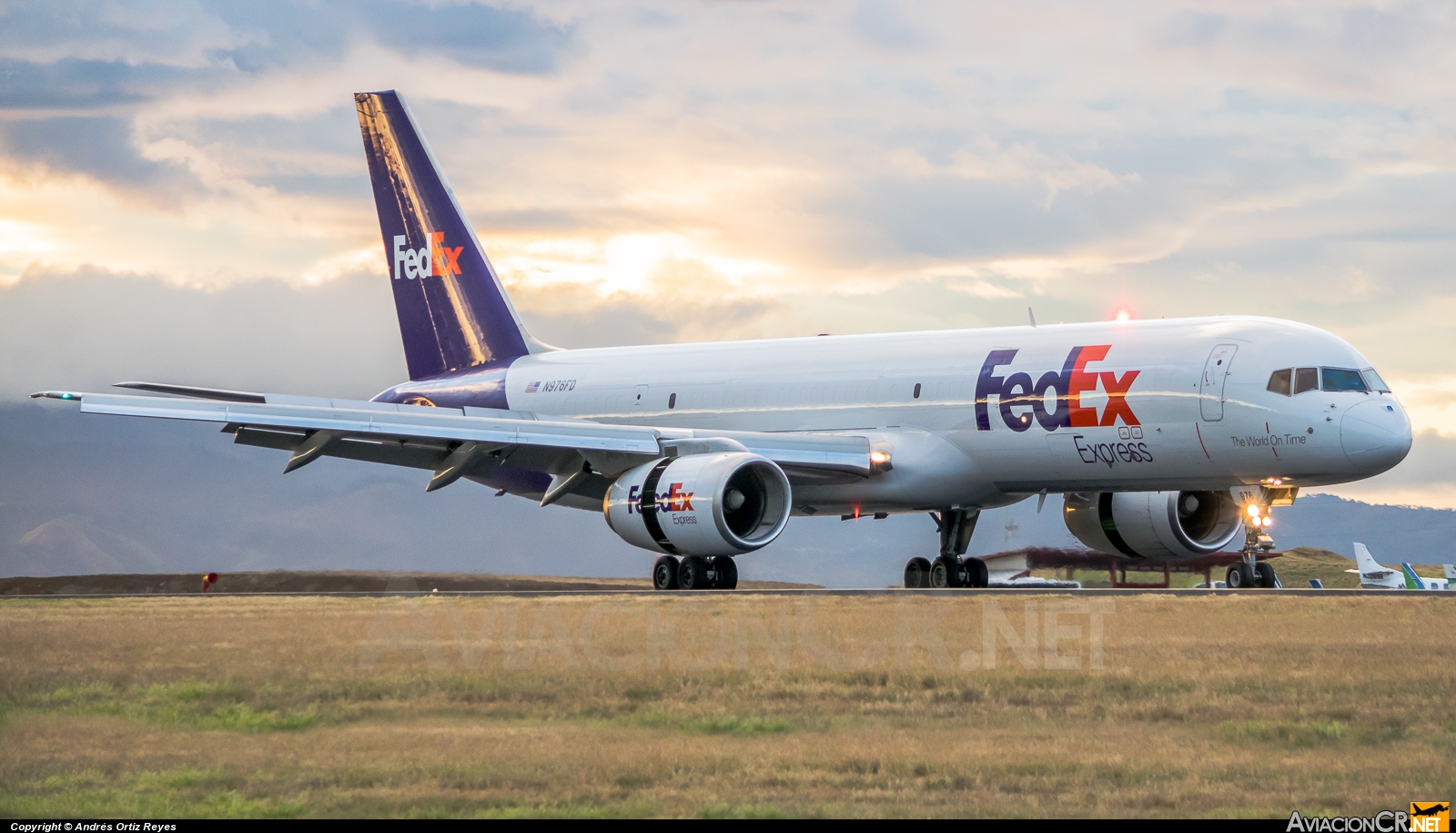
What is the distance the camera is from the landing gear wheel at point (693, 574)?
2392cm

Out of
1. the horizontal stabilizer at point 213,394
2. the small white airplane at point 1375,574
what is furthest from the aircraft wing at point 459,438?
the small white airplane at point 1375,574

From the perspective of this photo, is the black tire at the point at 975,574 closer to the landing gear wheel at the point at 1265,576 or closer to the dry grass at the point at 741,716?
the landing gear wheel at the point at 1265,576

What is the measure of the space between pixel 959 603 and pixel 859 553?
130 m

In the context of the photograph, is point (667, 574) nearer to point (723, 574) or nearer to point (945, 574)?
point (723, 574)

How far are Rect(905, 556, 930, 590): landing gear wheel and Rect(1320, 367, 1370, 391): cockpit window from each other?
7638 millimetres

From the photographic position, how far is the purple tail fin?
3316 cm

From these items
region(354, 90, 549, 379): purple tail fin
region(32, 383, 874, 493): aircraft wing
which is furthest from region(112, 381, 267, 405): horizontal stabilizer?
region(354, 90, 549, 379): purple tail fin

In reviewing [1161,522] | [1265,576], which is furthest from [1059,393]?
[1161,522]

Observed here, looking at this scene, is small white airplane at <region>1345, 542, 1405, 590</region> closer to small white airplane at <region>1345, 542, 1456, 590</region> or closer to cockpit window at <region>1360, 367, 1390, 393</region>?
small white airplane at <region>1345, 542, 1456, 590</region>

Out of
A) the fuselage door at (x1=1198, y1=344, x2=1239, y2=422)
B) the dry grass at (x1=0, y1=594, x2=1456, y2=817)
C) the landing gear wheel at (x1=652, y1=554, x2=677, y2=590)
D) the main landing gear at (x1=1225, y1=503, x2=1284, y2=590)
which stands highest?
the fuselage door at (x1=1198, y1=344, x2=1239, y2=422)

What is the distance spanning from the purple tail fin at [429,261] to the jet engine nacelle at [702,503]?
10090mm

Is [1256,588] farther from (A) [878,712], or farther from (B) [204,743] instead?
(B) [204,743]

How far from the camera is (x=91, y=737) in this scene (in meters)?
10.6
